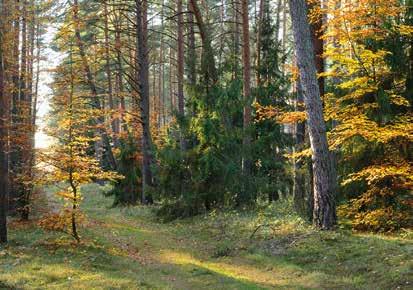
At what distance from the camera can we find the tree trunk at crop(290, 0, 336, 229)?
1278cm

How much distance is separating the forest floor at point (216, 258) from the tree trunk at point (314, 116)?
71 cm

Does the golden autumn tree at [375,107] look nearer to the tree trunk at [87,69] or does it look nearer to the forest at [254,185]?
the forest at [254,185]

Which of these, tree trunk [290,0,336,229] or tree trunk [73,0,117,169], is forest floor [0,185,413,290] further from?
tree trunk [73,0,117,169]

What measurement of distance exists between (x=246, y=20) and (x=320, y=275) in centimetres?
1201

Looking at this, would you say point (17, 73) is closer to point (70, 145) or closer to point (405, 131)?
point (70, 145)

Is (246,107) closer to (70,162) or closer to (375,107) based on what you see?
(375,107)

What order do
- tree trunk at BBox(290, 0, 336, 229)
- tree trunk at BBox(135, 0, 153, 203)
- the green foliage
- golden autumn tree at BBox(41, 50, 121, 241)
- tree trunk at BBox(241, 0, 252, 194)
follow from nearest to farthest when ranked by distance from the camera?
tree trunk at BBox(290, 0, 336, 229) < golden autumn tree at BBox(41, 50, 121, 241) < tree trunk at BBox(241, 0, 252, 194) < tree trunk at BBox(135, 0, 153, 203) < the green foliage

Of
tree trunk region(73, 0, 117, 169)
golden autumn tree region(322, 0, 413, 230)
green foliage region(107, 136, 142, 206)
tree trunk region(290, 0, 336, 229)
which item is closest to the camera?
golden autumn tree region(322, 0, 413, 230)

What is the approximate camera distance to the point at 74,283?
9.18 m

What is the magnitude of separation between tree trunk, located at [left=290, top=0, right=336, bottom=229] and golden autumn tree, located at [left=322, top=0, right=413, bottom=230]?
49cm

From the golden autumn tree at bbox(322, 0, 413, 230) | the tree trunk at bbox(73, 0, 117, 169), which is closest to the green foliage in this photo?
the tree trunk at bbox(73, 0, 117, 169)

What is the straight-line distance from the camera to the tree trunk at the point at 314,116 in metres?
12.8

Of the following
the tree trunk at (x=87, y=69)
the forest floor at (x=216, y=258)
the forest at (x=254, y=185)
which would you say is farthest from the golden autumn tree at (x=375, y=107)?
the tree trunk at (x=87, y=69)

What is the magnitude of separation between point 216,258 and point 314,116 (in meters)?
4.67
